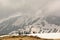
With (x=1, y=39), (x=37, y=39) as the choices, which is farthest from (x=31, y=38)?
(x=1, y=39)

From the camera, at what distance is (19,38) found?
44.2ft

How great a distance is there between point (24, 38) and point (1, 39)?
1813 millimetres

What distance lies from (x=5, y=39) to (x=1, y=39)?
34cm

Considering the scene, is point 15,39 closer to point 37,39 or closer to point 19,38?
point 19,38

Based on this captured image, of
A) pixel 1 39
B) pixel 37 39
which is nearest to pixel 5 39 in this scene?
pixel 1 39

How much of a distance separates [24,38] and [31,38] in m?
0.54

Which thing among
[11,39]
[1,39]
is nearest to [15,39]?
[11,39]

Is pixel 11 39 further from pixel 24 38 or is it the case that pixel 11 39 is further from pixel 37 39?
pixel 37 39

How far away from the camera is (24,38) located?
1332cm

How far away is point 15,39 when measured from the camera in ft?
43.8

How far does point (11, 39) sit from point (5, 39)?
0.51 metres

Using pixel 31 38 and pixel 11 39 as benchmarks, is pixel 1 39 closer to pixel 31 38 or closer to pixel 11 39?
pixel 11 39

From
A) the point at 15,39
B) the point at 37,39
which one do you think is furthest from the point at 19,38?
the point at 37,39

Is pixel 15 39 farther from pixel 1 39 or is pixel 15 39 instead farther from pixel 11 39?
pixel 1 39
